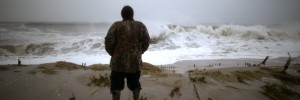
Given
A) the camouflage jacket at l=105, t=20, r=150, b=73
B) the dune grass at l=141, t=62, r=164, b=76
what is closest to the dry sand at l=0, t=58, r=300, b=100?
the dune grass at l=141, t=62, r=164, b=76

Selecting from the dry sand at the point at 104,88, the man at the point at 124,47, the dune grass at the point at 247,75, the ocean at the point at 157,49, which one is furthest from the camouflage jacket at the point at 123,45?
the ocean at the point at 157,49

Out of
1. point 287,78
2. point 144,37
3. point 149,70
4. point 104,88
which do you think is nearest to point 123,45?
point 144,37

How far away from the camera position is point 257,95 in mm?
4859

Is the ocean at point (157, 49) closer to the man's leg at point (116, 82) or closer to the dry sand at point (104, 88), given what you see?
the dry sand at point (104, 88)

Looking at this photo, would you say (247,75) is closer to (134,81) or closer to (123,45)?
(134,81)

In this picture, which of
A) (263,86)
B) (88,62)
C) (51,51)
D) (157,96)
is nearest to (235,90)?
(263,86)

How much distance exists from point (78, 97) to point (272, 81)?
4.50 metres

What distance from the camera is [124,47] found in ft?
10.7

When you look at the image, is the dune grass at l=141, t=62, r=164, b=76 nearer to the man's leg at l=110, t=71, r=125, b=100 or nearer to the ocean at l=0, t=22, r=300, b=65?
the man's leg at l=110, t=71, r=125, b=100

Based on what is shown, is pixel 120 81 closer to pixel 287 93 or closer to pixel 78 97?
pixel 78 97

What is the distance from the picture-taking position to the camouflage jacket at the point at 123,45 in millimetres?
3256

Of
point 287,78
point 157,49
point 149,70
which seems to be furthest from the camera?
point 157,49

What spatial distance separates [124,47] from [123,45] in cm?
3

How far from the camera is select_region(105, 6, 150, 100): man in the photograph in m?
3.26
